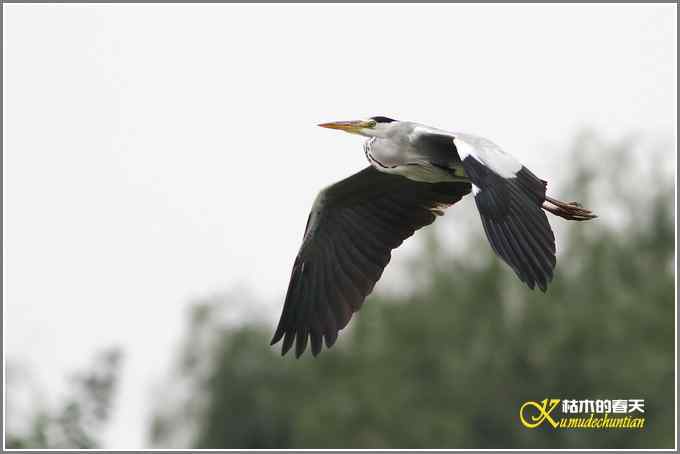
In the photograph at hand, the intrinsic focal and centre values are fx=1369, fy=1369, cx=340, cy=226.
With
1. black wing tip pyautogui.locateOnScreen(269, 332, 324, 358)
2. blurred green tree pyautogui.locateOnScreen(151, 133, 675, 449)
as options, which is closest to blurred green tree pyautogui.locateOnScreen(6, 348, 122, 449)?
black wing tip pyautogui.locateOnScreen(269, 332, 324, 358)

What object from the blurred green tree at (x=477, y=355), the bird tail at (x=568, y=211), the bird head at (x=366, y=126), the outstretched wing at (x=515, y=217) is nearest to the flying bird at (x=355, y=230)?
the bird head at (x=366, y=126)

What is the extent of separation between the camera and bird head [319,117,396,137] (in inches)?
348

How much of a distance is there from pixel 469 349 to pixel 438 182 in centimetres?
1947

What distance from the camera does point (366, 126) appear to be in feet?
29.4

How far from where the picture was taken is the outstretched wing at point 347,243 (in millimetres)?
9266

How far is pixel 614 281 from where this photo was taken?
2875 cm

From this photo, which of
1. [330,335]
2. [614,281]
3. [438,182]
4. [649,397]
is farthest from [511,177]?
[614,281]

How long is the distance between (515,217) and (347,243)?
2.38 meters

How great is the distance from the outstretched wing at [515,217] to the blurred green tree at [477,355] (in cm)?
1908

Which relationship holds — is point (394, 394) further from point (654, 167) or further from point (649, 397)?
point (654, 167)

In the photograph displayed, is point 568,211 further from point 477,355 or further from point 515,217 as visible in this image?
point 477,355

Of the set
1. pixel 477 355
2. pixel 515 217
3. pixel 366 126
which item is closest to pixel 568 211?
pixel 515 217

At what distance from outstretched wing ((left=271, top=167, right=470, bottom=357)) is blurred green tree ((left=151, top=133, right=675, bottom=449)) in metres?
17.0

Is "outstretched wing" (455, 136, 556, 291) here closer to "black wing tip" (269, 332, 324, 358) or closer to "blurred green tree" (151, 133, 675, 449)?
"black wing tip" (269, 332, 324, 358)
